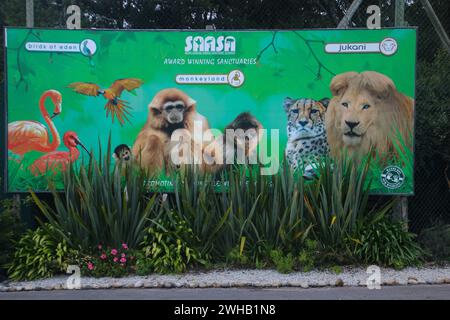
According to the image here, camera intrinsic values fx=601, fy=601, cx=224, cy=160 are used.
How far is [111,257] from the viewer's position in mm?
8266

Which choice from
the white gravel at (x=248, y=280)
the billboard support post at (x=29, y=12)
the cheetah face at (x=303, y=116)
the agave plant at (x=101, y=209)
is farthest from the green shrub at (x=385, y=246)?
the billboard support post at (x=29, y=12)

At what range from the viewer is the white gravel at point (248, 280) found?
7.80 m

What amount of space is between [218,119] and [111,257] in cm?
269

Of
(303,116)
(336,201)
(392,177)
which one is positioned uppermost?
(303,116)

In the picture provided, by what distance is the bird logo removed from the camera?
30.7 feet

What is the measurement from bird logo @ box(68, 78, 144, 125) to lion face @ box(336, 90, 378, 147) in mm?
3177

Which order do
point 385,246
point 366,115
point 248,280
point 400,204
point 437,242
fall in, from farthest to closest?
point 400,204 → point 366,115 → point 437,242 → point 385,246 → point 248,280

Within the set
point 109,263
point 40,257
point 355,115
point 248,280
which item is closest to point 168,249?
point 109,263

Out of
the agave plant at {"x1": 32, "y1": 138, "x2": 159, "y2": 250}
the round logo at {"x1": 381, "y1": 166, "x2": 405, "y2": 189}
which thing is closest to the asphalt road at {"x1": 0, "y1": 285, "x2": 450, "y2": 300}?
the agave plant at {"x1": 32, "y1": 138, "x2": 159, "y2": 250}

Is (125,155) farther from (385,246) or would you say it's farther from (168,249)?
(385,246)

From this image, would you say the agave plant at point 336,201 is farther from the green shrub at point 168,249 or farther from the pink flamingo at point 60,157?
the pink flamingo at point 60,157

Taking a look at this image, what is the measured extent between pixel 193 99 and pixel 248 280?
303 centimetres

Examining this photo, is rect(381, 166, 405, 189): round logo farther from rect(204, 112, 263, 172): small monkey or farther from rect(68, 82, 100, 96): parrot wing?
rect(68, 82, 100, 96): parrot wing

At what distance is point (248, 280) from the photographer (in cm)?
791
